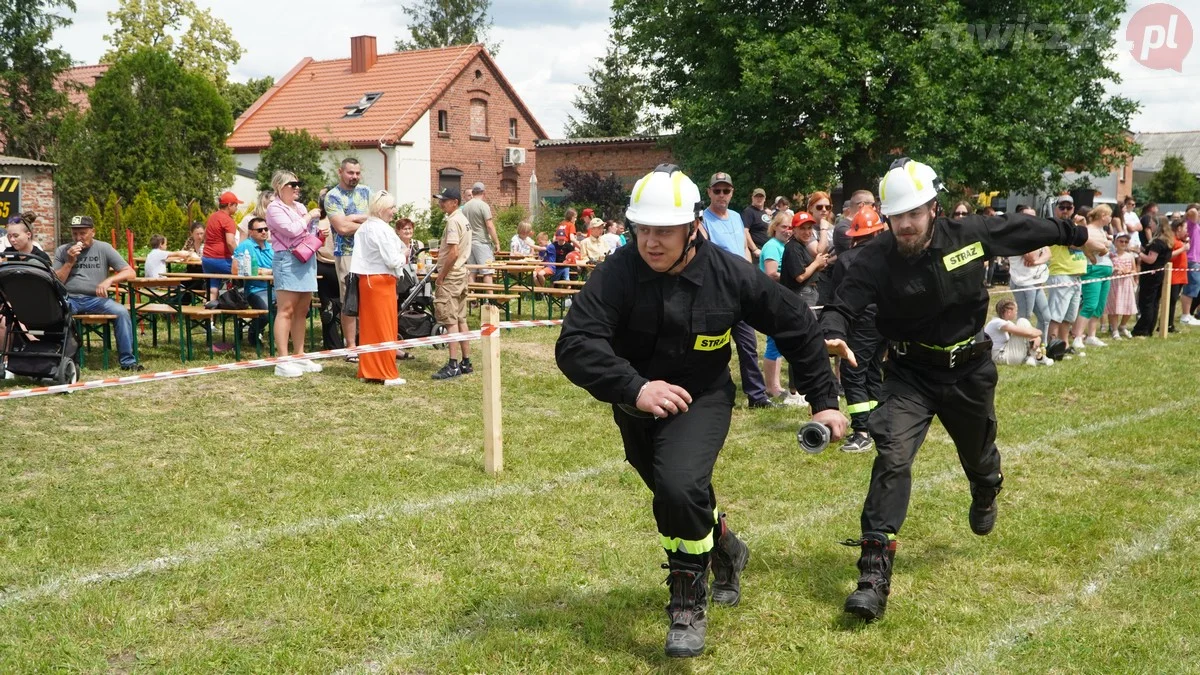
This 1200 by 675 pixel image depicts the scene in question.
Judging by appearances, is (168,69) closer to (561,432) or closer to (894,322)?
(561,432)

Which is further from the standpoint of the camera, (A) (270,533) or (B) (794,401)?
(B) (794,401)

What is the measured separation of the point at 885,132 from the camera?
2964 centimetres

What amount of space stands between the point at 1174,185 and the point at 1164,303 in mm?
50023

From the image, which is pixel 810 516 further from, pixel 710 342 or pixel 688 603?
pixel 710 342

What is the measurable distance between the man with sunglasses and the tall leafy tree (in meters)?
27.3

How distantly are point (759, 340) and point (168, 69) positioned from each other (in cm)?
2816

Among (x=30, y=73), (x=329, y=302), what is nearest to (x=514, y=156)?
(x=30, y=73)

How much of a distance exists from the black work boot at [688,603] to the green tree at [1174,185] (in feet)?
206

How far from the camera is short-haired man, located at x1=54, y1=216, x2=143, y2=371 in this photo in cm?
1120

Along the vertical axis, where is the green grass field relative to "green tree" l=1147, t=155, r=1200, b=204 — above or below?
below

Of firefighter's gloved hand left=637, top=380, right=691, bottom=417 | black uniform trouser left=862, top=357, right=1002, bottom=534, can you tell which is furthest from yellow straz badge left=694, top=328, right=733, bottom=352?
black uniform trouser left=862, top=357, right=1002, bottom=534

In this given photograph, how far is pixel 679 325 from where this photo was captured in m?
4.25

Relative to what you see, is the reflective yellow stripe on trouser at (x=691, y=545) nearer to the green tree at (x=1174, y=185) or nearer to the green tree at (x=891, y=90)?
the green tree at (x=891, y=90)

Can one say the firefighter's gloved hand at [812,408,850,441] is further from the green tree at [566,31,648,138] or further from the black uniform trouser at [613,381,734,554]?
the green tree at [566,31,648,138]
